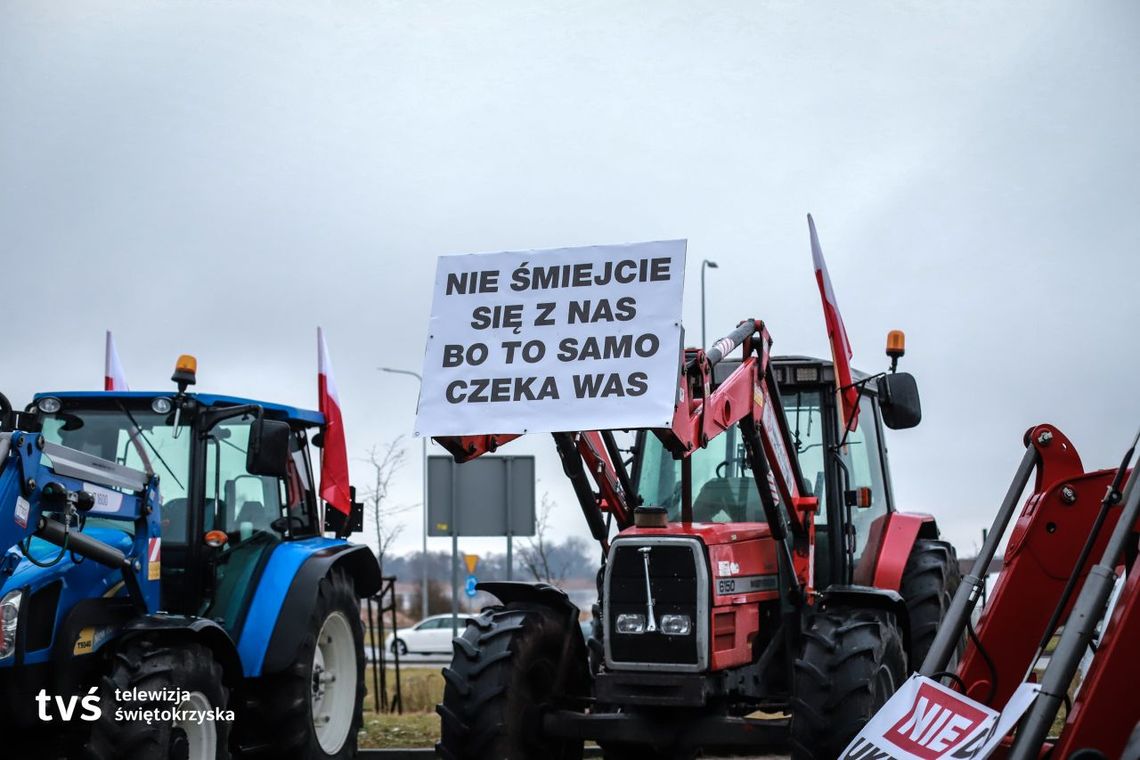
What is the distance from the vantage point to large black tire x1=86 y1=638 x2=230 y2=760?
6.63 m

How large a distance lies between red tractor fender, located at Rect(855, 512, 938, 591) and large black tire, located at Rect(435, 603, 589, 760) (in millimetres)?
1980

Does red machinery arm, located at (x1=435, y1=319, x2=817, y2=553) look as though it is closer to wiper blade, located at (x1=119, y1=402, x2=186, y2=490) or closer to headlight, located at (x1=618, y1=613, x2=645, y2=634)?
headlight, located at (x1=618, y1=613, x2=645, y2=634)

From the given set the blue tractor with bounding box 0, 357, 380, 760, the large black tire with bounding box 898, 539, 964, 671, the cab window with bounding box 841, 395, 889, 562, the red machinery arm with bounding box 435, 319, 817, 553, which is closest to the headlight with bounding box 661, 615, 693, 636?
the red machinery arm with bounding box 435, 319, 817, 553

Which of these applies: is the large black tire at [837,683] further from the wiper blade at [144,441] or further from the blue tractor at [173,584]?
the wiper blade at [144,441]

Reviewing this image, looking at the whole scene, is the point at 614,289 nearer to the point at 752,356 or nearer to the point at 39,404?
the point at 752,356

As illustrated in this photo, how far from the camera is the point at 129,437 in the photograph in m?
8.38

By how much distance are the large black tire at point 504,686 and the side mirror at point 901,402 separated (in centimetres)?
236

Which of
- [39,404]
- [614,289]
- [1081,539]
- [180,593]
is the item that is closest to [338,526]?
[180,593]

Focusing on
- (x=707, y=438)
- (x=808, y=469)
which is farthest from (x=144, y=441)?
(x=808, y=469)

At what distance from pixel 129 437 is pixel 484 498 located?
581 cm

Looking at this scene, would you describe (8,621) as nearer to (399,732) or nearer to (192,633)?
(192,633)

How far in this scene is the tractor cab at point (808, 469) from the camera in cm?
812

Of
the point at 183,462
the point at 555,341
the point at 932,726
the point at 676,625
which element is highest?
the point at 555,341

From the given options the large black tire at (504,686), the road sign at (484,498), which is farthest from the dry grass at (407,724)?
the large black tire at (504,686)
